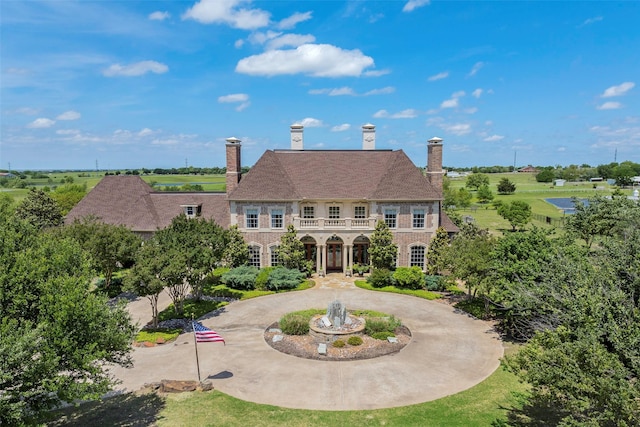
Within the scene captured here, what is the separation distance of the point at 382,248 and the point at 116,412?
2505 cm

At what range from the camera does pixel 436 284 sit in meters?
33.4

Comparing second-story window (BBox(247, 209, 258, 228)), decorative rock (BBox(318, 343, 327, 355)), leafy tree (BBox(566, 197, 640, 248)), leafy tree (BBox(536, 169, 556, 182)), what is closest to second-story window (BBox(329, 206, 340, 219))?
second-story window (BBox(247, 209, 258, 228))

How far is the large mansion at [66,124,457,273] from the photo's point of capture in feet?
122

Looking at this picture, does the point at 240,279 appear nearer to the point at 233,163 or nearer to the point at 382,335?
the point at 233,163

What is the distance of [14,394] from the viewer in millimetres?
10828

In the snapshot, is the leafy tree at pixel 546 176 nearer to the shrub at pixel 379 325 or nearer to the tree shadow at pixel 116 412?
the shrub at pixel 379 325

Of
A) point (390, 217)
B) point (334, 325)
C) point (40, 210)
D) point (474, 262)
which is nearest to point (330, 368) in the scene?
point (334, 325)

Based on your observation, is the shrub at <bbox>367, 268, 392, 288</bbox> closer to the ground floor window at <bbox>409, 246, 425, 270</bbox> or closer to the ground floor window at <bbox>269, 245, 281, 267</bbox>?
the ground floor window at <bbox>409, 246, 425, 270</bbox>

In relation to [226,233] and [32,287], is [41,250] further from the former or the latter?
[226,233]

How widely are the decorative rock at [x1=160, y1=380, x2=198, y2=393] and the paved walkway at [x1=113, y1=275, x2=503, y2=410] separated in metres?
0.91

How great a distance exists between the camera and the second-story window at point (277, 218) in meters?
37.6

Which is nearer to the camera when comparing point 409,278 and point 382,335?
point 382,335

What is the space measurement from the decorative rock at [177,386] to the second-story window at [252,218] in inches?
816

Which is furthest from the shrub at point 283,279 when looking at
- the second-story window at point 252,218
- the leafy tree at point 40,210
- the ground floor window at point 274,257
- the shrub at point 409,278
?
the leafy tree at point 40,210
